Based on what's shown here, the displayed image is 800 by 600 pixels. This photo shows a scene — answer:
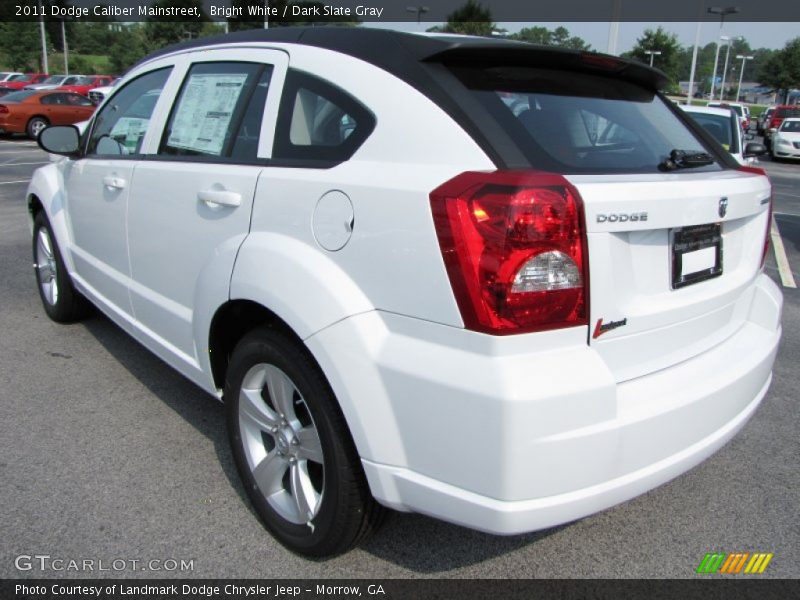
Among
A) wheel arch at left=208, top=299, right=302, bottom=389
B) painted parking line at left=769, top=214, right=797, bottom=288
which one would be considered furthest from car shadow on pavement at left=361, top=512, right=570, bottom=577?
painted parking line at left=769, top=214, right=797, bottom=288

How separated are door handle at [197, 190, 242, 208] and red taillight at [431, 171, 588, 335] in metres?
0.96

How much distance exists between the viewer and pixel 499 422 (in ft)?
5.48

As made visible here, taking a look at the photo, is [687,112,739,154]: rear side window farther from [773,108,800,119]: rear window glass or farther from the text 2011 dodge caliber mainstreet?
[773,108,800,119]: rear window glass

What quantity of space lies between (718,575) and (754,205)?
4.33 ft

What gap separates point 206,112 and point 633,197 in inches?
72.2

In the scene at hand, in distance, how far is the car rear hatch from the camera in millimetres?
1836

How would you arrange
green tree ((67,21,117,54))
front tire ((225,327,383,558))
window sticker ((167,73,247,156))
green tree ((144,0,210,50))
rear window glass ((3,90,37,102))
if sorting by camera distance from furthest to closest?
green tree ((67,21,117,54)) < green tree ((144,0,210,50)) < rear window glass ((3,90,37,102)) < window sticker ((167,73,247,156)) < front tire ((225,327,383,558))

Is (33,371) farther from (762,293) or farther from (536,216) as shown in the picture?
(762,293)

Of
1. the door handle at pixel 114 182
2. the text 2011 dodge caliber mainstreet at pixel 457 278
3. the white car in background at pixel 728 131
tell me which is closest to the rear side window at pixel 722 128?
the white car in background at pixel 728 131

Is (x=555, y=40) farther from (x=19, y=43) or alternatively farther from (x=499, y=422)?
(x=19, y=43)

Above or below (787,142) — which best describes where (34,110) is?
above

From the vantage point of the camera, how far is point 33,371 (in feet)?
13.1

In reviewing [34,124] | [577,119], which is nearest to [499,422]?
[577,119]

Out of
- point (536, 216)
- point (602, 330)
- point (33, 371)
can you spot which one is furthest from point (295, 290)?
point (33, 371)
